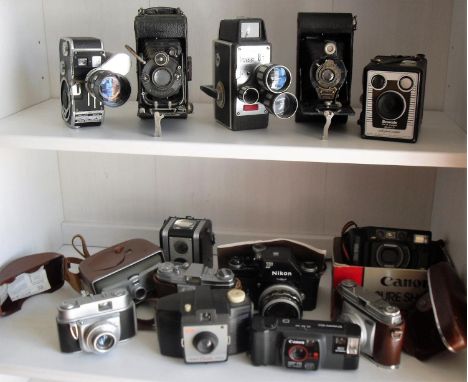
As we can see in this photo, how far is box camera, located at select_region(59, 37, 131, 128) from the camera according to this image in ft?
3.40

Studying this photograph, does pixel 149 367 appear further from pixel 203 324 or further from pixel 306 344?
pixel 306 344

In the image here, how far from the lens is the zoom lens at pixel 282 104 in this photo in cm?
101

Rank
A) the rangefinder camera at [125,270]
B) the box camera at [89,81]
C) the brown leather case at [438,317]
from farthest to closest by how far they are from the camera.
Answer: the rangefinder camera at [125,270]
the box camera at [89,81]
the brown leather case at [438,317]

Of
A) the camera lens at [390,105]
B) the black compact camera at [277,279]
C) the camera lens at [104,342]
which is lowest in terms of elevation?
the camera lens at [104,342]

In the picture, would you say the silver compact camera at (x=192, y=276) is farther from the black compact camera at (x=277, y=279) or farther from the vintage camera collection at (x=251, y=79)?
the vintage camera collection at (x=251, y=79)

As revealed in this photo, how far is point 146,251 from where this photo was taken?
1196 millimetres

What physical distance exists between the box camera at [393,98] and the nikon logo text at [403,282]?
0.27 m

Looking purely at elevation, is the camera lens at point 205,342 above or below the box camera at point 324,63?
below

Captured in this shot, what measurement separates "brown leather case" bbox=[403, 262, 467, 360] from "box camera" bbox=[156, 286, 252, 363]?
0.30 meters

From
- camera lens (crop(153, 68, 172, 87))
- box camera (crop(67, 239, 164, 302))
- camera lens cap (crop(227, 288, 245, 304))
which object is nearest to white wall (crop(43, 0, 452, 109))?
camera lens (crop(153, 68, 172, 87))

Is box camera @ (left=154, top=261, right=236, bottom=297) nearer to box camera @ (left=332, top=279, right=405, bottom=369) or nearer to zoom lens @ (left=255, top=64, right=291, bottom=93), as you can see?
box camera @ (left=332, top=279, right=405, bottom=369)

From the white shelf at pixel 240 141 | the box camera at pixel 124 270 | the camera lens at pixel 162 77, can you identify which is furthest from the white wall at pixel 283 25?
the box camera at pixel 124 270

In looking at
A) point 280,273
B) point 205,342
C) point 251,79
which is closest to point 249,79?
point 251,79

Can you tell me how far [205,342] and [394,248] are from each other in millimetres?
392
